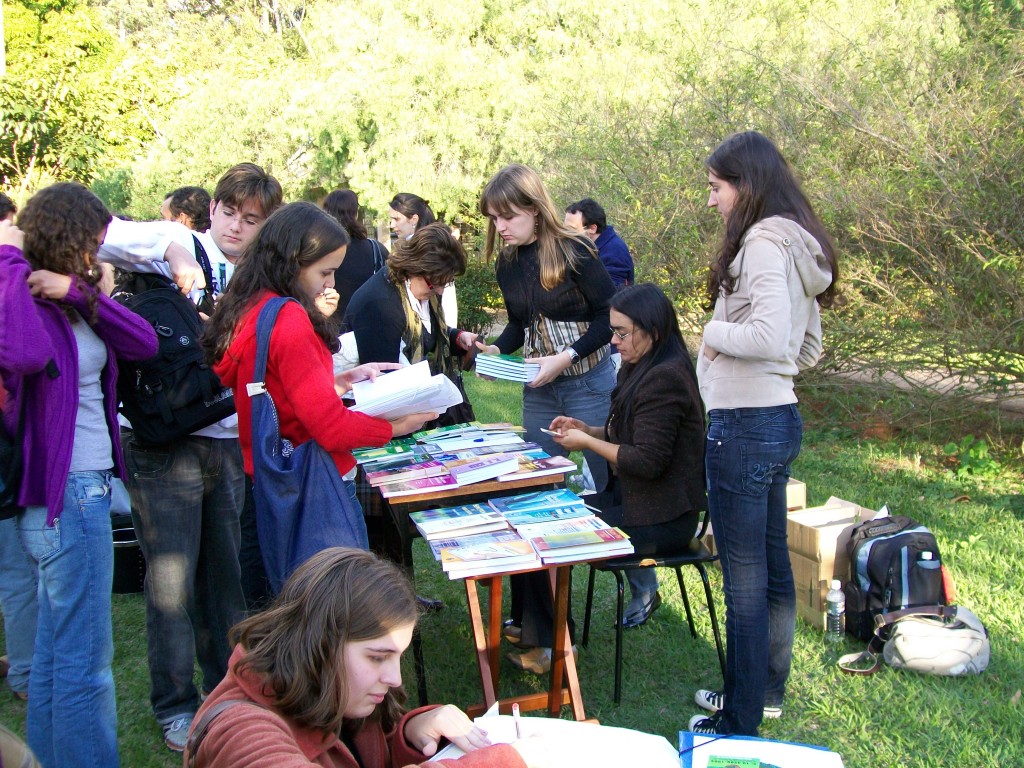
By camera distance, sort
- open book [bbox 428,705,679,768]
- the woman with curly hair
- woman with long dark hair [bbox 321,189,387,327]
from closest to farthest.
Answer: open book [bbox 428,705,679,768] < the woman with curly hair < woman with long dark hair [bbox 321,189,387,327]

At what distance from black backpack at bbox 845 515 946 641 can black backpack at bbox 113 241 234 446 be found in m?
2.67

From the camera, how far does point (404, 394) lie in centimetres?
285

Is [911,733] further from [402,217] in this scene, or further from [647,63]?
[647,63]

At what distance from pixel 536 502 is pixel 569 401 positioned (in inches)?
40.9

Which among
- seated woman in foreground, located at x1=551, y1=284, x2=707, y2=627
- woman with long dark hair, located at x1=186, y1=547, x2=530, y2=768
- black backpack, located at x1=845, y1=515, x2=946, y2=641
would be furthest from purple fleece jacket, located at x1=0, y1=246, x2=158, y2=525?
black backpack, located at x1=845, y1=515, x2=946, y2=641

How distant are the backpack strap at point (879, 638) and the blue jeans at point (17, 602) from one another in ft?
10.5

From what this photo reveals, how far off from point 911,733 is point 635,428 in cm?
145

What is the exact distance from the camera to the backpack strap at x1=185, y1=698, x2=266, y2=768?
1547mm

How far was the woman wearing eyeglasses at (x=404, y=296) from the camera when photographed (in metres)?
3.85

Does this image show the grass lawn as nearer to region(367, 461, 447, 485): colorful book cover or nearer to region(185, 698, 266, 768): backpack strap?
region(367, 461, 447, 485): colorful book cover

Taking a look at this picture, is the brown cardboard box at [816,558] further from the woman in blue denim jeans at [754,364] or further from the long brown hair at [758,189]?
the long brown hair at [758,189]

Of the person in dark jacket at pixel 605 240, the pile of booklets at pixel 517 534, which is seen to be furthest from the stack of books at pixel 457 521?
the person in dark jacket at pixel 605 240

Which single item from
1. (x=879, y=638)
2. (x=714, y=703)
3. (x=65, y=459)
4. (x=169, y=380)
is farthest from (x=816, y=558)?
(x=65, y=459)

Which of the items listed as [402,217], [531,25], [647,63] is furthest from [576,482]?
[531,25]
